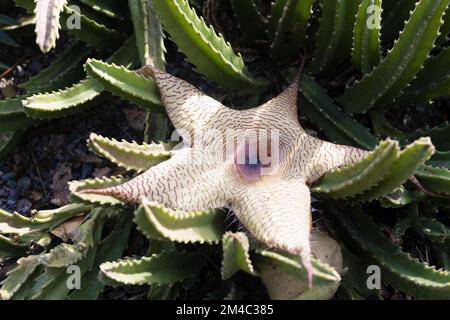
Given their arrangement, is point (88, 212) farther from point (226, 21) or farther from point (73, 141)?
point (226, 21)

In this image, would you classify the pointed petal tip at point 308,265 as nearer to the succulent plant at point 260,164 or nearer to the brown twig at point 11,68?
the succulent plant at point 260,164

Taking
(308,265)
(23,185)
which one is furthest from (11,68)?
(308,265)

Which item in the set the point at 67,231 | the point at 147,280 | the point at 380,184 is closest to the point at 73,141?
the point at 67,231

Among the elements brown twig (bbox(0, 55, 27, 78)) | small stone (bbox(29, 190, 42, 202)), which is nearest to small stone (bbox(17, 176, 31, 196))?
small stone (bbox(29, 190, 42, 202))

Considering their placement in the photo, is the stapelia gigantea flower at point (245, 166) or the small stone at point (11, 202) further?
the small stone at point (11, 202)

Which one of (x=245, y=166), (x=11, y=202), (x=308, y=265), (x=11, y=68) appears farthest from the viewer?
(x=11, y=68)

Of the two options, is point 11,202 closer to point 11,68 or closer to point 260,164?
point 11,68

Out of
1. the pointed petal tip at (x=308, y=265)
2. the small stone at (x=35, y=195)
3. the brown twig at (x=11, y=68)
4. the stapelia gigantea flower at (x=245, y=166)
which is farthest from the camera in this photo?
the brown twig at (x=11, y=68)

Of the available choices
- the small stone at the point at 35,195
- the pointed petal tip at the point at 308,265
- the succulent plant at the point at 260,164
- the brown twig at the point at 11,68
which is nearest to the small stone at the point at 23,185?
the small stone at the point at 35,195
